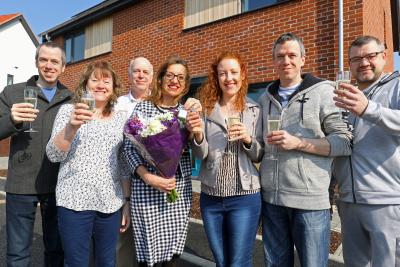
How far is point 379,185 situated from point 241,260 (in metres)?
1.27

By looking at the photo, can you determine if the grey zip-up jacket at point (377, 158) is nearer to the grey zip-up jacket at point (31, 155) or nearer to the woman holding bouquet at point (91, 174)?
the woman holding bouquet at point (91, 174)

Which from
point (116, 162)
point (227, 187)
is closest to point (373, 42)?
point (227, 187)

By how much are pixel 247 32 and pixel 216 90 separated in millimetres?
5518

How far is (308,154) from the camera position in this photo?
2.72 m

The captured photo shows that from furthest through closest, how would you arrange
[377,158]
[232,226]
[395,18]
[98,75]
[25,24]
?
[25,24], [395,18], [98,75], [232,226], [377,158]

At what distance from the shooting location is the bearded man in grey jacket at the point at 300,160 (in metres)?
2.67

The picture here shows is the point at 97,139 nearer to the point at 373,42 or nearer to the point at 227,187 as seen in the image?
the point at 227,187

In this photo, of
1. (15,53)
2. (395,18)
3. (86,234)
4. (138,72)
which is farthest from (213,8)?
(15,53)

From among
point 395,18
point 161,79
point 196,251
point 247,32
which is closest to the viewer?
point 161,79

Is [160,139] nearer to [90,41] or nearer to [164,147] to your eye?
[164,147]

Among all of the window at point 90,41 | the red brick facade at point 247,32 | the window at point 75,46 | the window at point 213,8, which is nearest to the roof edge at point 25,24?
the window at point 75,46

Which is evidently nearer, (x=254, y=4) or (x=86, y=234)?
(x=86, y=234)

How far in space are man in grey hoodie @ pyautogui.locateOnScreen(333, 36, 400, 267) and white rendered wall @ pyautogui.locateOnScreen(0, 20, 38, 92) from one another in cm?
2841

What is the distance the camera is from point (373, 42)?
2797mm
